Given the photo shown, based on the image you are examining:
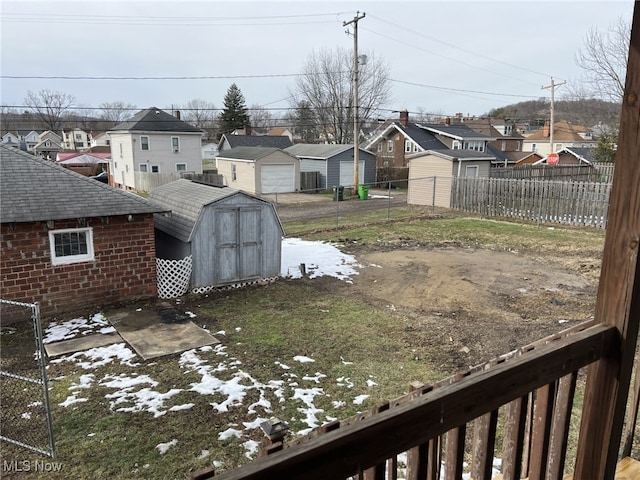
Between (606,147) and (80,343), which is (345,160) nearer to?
(606,147)

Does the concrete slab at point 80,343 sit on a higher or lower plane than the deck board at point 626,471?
lower

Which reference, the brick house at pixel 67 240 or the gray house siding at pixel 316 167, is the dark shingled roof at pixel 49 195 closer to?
the brick house at pixel 67 240

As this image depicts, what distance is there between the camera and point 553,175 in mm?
29594

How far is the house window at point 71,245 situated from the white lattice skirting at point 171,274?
138 cm

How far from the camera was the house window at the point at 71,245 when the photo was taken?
8.41 meters

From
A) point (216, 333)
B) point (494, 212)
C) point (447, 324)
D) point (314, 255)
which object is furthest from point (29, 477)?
point (494, 212)

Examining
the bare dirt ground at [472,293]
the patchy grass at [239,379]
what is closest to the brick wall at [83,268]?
the patchy grass at [239,379]

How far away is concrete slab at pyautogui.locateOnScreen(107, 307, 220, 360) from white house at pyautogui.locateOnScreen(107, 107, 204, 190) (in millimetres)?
25838

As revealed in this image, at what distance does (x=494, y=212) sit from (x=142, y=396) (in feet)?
59.0

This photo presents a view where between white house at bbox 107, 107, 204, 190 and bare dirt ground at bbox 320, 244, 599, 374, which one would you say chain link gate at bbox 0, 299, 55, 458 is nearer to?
bare dirt ground at bbox 320, 244, 599, 374

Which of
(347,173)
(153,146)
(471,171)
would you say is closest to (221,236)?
(471,171)

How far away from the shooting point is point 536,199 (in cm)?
1861

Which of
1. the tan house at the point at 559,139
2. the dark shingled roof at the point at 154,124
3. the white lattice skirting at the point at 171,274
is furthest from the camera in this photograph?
the tan house at the point at 559,139

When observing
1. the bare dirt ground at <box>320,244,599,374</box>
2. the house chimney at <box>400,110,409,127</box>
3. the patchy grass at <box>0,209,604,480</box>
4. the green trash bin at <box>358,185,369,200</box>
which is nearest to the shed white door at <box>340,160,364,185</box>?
the green trash bin at <box>358,185,369,200</box>
